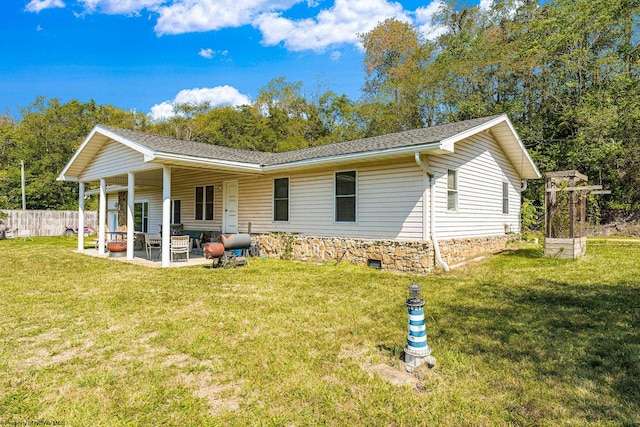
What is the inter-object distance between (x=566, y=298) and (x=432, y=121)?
21329 millimetres

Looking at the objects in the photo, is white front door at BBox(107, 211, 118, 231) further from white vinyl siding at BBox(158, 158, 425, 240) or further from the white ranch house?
white vinyl siding at BBox(158, 158, 425, 240)

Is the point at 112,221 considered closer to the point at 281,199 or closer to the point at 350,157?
the point at 281,199

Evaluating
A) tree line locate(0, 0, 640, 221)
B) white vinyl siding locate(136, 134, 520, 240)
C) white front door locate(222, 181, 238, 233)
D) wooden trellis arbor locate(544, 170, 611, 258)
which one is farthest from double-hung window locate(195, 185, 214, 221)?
tree line locate(0, 0, 640, 221)

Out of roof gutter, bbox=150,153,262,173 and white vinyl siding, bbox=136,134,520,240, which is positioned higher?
roof gutter, bbox=150,153,262,173

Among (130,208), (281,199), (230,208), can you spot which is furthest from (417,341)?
(230,208)

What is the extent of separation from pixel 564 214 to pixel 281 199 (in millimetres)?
7702

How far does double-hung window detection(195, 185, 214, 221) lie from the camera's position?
44.0 feet

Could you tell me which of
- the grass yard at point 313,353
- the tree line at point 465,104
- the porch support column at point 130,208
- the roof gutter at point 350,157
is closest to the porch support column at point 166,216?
the porch support column at point 130,208

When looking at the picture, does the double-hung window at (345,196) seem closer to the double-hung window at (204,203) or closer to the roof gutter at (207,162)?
the roof gutter at (207,162)

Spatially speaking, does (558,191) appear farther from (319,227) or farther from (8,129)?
(8,129)

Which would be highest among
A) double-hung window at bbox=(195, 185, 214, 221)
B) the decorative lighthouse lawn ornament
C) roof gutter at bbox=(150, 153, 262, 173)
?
roof gutter at bbox=(150, 153, 262, 173)

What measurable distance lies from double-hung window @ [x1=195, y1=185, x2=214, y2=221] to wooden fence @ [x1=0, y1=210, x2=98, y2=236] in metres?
14.0

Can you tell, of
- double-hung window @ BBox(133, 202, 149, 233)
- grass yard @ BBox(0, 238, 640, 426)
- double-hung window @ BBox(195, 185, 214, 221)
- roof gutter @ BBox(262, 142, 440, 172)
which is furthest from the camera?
double-hung window @ BBox(133, 202, 149, 233)

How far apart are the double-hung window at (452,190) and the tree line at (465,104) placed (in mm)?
10269
